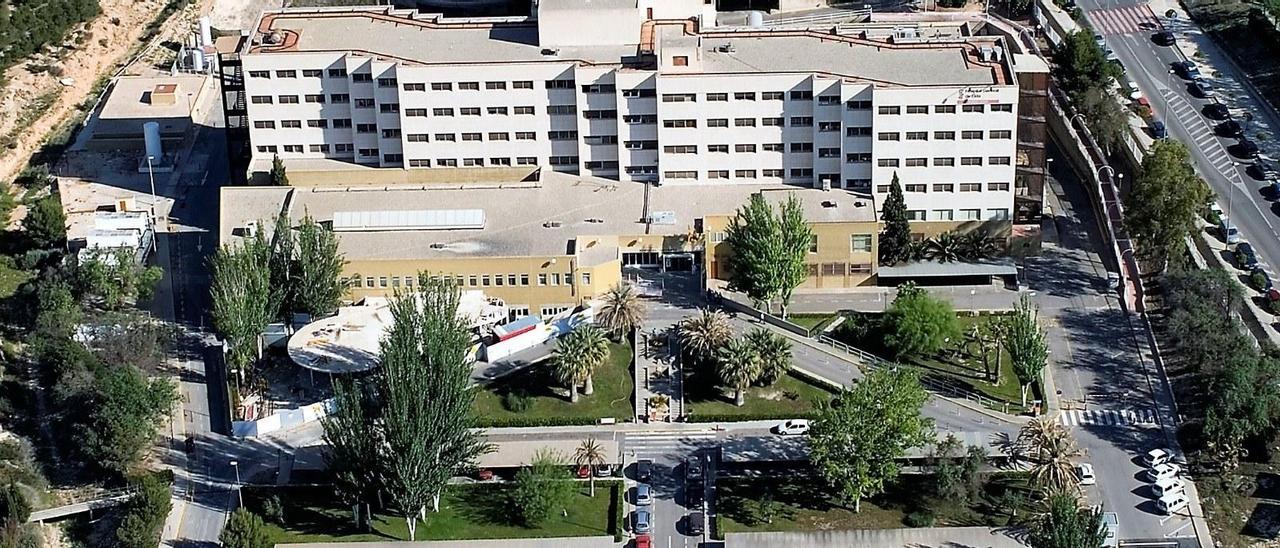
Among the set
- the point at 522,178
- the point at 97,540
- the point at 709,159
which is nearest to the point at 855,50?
the point at 709,159

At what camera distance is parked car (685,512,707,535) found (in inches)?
4724

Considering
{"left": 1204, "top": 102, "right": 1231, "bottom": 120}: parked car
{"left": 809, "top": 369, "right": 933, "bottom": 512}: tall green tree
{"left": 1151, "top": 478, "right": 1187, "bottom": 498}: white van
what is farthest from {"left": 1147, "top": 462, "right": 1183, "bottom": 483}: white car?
{"left": 1204, "top": 102, "right": 1231, "bottom": 120}: parked car

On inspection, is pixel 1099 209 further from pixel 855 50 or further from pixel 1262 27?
pixel 1262 27

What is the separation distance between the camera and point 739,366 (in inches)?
5084

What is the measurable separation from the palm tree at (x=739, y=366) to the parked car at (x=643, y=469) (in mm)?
8142

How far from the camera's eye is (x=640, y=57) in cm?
15100

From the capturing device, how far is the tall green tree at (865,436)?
118750mm

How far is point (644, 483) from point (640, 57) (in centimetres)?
3997

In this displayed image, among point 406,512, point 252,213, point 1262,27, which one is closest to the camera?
point 406,512

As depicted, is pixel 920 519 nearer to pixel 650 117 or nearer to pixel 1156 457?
pixel 1156 457

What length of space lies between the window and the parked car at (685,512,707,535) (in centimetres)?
3012

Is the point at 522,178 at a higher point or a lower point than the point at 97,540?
higher

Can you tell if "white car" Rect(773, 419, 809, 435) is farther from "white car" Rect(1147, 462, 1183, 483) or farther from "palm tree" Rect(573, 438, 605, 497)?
"white car" Rect(1147, 462, 1183, 483)

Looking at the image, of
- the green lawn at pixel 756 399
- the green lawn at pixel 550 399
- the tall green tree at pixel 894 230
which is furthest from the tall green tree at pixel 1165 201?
the green lawn at pixel 550 399
